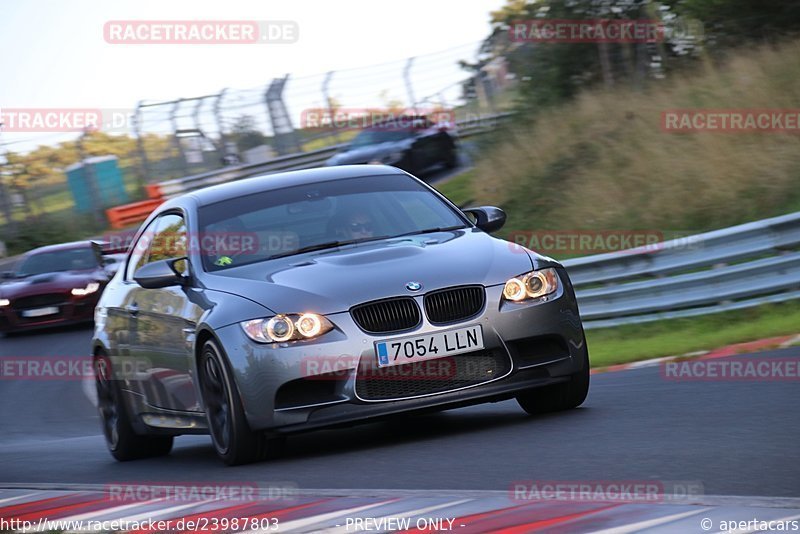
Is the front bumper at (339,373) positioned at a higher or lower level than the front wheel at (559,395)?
higher

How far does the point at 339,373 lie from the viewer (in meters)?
6.45

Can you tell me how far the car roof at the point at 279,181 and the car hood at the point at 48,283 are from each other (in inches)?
458

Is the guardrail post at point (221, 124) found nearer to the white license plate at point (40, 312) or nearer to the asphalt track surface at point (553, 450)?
the white license plate at point (40, 312)

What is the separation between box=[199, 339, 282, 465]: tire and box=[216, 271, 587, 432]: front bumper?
0.08 m

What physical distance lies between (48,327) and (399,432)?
13.8 m

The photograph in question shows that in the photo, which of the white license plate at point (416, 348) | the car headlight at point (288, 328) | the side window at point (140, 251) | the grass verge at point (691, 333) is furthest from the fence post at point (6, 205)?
the white license plate at point (416, 348)

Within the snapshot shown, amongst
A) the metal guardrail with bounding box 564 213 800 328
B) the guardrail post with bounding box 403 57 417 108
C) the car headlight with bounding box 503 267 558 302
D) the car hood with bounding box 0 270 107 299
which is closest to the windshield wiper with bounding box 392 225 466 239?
the car headlight with bounding box 503 267 558 302

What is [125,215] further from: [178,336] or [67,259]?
[178,336]

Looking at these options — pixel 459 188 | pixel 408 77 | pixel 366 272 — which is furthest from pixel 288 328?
pixel 408 77

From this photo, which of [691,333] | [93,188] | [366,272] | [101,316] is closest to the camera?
[366,272]

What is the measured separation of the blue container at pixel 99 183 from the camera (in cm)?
3241

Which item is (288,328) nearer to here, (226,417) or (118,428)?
(226,417)

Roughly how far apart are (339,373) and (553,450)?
1.10 m

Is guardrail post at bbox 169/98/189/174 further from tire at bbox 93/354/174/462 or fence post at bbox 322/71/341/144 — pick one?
tire at bbox 93/354/174/462
